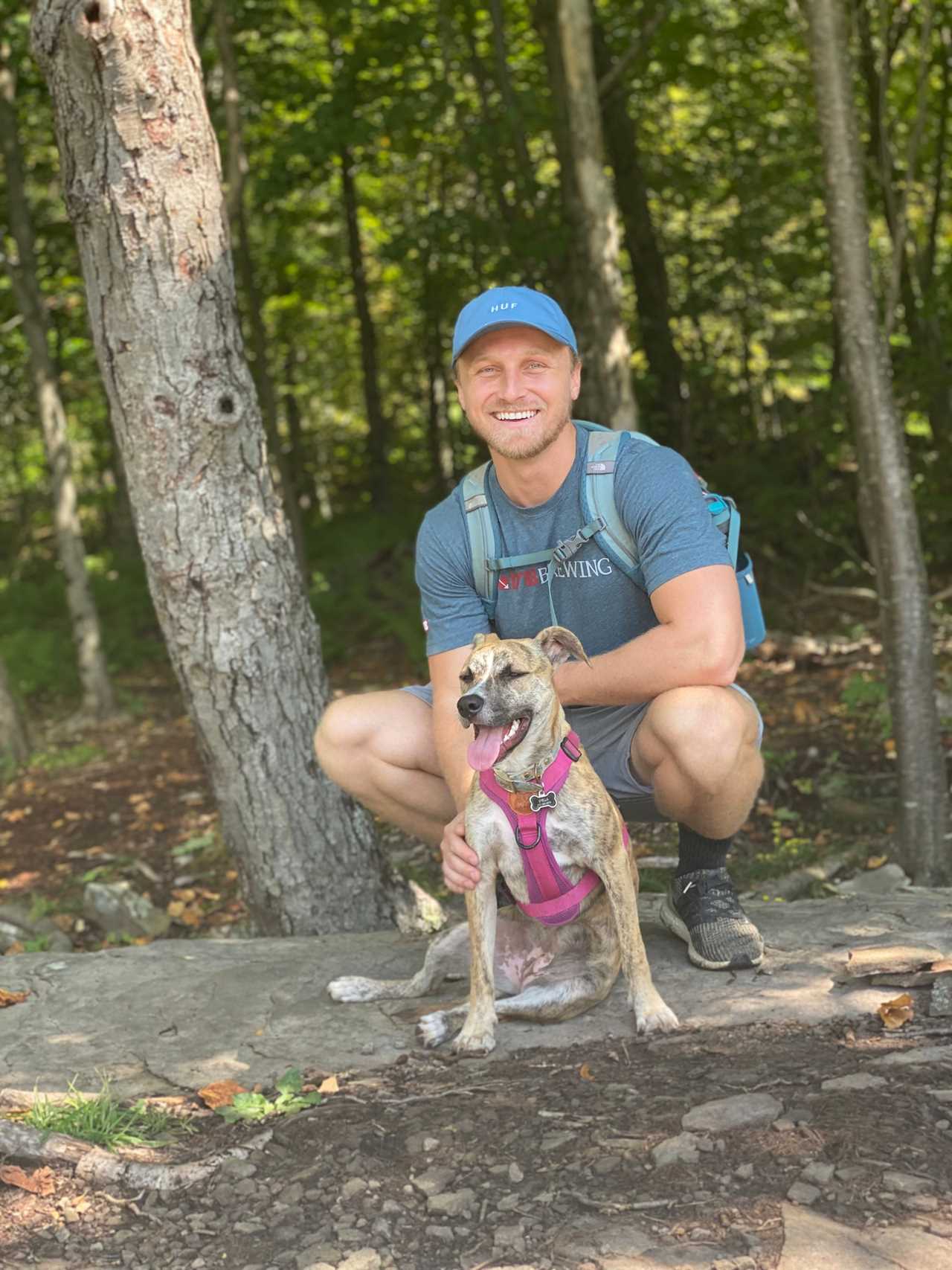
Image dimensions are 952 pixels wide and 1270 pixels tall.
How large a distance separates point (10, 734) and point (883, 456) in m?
7.72

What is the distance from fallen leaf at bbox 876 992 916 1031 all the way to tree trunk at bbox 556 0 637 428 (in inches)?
213

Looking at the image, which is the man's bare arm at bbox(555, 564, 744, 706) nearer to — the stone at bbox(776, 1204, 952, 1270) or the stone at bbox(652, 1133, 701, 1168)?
the stone at bbox(652, 1133, 701, 1168)

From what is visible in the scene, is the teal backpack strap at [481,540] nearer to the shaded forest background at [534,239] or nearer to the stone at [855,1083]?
the stone at [855,1083]

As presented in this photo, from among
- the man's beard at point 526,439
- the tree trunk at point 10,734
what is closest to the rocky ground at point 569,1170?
the man's beard at point 526,439

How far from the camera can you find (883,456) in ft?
19.6

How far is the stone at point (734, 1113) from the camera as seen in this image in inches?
127

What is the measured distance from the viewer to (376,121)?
13203mm

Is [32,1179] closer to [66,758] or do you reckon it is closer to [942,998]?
[942,998]

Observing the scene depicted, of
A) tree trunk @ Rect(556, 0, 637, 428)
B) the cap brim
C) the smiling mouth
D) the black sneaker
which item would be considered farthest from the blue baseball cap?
tree trunk @ Rect(556, 0, 637, 428)

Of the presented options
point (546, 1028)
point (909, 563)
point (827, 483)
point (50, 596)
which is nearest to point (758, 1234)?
point (546, 1028)

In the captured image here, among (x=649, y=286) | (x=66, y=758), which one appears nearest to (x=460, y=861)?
(x=66, y=758)

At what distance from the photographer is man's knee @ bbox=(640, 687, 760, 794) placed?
4.07 metres

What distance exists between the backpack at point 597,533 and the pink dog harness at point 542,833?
0.70 metres

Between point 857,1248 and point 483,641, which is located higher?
point 483,641
